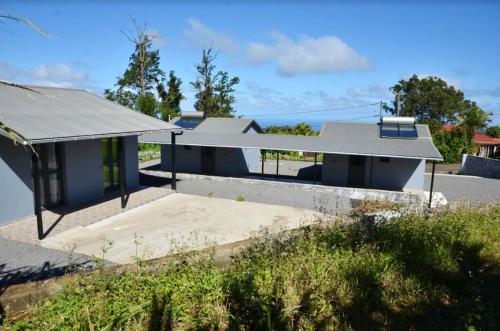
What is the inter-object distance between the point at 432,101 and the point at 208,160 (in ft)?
122

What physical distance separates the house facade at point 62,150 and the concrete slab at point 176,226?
142 centimetres

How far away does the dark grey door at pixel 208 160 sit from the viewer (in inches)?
824

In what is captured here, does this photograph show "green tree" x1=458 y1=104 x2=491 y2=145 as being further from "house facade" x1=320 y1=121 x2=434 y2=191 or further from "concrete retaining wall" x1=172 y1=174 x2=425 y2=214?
"concrete retaining wall" x1=172 y1=174 x2=425 y2=214

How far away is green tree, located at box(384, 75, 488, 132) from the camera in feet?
152

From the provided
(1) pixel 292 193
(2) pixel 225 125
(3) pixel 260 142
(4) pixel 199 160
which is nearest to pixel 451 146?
(3) pixel 260 142

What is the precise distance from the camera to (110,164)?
13703 millimetres

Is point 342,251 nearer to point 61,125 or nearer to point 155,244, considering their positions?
point 155,244

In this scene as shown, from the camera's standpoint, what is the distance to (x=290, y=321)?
3576 millimetres

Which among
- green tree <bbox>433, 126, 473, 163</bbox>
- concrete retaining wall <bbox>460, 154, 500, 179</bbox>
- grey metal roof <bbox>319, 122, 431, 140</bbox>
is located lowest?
concrete retaining wall <bbox>460, 154, 500, 179</bbox>

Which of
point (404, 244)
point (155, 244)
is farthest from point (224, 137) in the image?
point (404, 244)

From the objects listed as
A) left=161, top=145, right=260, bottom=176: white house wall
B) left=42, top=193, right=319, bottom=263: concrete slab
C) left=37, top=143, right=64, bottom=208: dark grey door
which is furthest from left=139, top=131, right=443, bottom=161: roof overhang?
left=37, top=143, right=64, bottom=208: dark grey door

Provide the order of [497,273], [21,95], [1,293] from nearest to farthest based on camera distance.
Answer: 1. [1,293]
2. [497,273]
3. [21,95]

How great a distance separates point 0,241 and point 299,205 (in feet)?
31.1

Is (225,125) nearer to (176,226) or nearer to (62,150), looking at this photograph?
(62,150)
